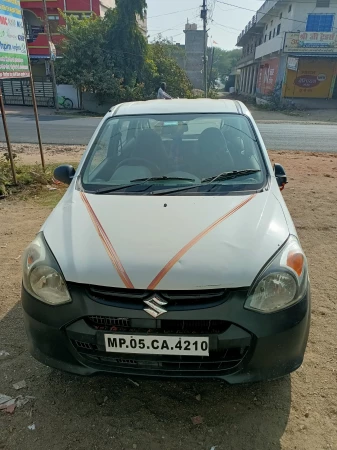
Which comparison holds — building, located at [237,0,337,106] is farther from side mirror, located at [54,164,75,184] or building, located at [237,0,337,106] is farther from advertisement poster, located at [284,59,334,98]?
side mirror, located at [54,164,75,184]

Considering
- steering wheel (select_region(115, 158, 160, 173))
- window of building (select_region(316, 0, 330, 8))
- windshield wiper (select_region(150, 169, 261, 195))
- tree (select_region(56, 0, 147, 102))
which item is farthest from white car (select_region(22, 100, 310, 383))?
window of building (select_region(316, 0, 330, 8))

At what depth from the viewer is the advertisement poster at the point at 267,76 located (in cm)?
3381

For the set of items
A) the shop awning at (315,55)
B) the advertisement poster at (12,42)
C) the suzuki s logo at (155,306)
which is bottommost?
the suzuki s logo at (155,306)

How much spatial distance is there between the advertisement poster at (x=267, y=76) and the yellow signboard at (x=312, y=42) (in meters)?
3.64

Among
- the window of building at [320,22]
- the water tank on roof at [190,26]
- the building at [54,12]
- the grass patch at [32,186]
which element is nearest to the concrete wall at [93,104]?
the building at [54,12]

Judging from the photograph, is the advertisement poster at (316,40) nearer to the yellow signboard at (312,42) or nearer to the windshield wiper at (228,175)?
the yellow signboard at (312,42)

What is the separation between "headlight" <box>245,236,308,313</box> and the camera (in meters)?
1.93

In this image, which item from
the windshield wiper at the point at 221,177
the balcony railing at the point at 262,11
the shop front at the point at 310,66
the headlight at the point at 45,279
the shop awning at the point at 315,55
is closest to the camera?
the headlight at the point at 45,279

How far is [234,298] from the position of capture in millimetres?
1904

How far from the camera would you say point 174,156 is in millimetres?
3121

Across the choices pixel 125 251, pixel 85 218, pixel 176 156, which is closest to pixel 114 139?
pixel 176 156

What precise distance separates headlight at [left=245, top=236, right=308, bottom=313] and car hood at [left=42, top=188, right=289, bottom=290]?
2.2 inches

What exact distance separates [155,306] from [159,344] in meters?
0.22

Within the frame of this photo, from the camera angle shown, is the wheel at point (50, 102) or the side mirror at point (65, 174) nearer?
the side mirror at point (65, 174)
